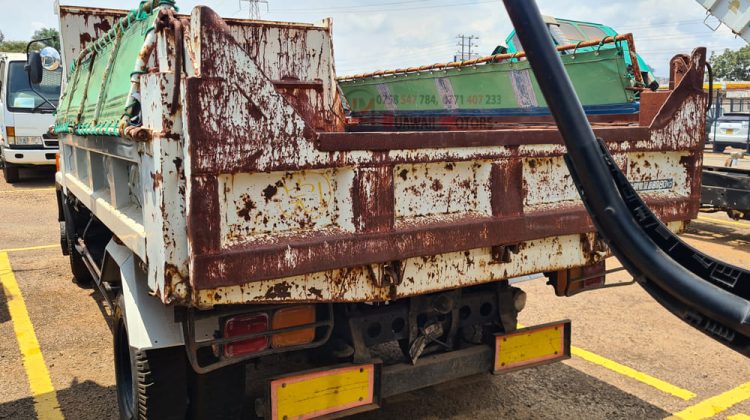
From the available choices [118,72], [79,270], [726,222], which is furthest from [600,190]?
[726,222]

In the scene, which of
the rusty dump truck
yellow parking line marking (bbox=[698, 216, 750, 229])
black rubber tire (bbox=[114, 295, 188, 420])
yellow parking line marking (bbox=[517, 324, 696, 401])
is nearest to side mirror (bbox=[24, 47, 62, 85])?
the rusty dump truck

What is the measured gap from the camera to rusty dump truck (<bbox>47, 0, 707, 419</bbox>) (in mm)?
2141

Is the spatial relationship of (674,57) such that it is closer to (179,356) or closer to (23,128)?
(179,356)

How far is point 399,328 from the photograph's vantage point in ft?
9.78

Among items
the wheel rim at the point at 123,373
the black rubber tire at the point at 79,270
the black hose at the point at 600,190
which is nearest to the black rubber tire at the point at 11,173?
the black rubber tire at the point at 79,270

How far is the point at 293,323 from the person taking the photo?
8.34 ft

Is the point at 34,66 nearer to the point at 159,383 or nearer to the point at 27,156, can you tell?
the point at 159,383

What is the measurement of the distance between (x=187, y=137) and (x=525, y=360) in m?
2.00

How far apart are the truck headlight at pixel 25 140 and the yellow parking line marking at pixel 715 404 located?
1237 centimetres

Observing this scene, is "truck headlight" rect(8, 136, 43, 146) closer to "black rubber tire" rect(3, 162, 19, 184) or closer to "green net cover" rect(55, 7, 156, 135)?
"black rubber tire" rect(3, 162, 19, 184)

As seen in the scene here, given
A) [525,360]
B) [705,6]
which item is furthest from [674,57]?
[705,6]

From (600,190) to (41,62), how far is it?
462 centimetres

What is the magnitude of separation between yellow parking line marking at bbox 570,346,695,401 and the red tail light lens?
260 cm

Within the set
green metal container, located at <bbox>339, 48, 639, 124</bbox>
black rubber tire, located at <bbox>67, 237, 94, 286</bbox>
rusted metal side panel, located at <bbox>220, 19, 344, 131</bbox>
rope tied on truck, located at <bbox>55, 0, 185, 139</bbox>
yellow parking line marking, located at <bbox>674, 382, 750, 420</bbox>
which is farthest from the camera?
black rubber tire, located at <bbox>67, 237, 94, 286</bbox>
